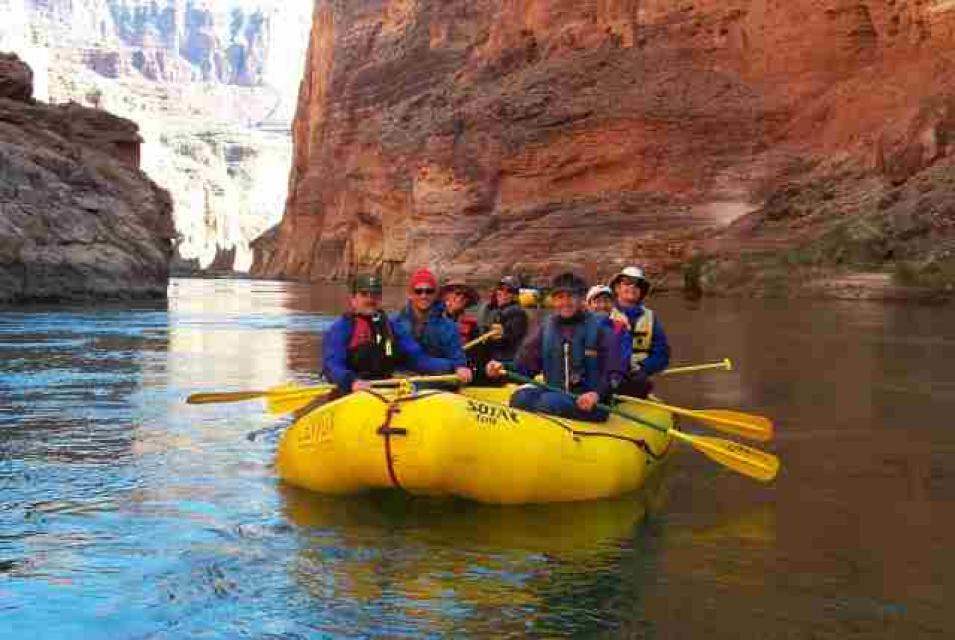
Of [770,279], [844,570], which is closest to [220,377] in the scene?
[844,570]

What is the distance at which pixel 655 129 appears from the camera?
5375 cm

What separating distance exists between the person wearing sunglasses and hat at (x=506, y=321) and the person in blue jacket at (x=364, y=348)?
2027 millimetres

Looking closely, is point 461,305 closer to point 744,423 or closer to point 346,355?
point 346,355

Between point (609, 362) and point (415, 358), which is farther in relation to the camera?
point (415, 358)

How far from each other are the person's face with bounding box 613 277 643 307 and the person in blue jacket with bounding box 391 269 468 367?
4.89ft

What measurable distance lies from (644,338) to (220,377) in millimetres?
7093

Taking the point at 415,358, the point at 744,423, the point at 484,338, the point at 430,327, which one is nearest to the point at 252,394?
the point at 415,358

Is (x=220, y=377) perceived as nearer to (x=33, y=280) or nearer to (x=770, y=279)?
(x=33, y=280)

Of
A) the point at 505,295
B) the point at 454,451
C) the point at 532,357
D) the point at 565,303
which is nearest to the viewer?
the point at 454,451

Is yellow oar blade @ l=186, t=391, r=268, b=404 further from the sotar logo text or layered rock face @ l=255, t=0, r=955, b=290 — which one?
layered rock face @ l=255, t=0, r=955, b=290

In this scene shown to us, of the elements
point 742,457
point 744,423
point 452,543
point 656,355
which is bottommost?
point 452,543

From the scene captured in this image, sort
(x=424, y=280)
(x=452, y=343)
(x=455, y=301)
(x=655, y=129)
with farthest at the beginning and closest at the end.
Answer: (x=655, y=129) < (x=455, y=301) < (x=452, y=343) < (x=424, y=280)

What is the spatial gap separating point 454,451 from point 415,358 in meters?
1.66

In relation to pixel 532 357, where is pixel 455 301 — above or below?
above
